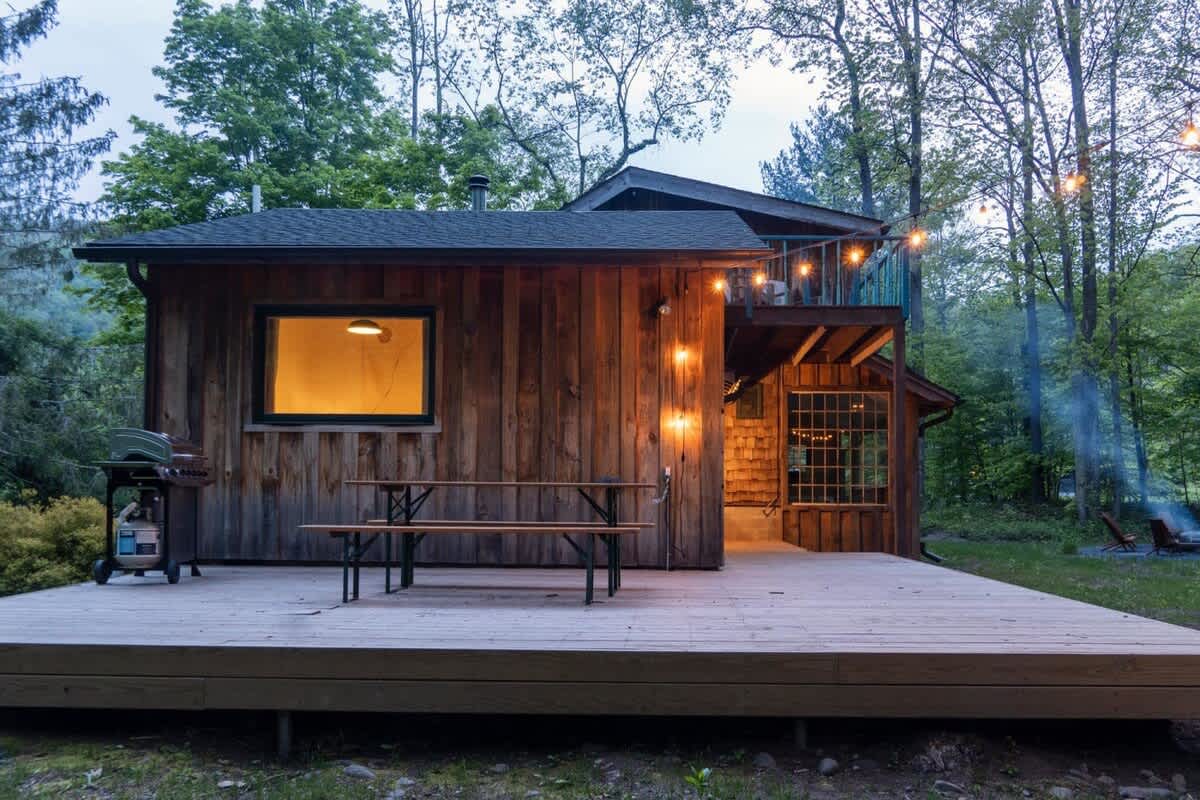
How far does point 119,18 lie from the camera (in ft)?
213

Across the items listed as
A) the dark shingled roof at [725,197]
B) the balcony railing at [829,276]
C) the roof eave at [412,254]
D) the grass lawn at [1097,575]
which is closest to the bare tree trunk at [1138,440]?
the grass lawn at [1097,575]

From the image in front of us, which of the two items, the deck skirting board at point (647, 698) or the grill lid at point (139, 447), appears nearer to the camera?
the deck skirting board at point (647, 698)

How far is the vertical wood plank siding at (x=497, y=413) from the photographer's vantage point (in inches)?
247

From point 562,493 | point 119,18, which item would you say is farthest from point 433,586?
point 119,18

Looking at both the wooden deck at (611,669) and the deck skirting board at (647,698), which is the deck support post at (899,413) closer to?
the wooden deck at (611,669)

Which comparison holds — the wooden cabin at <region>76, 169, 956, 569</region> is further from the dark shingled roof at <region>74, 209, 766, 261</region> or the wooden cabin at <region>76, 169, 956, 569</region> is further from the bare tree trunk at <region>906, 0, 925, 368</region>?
the bare tree trunk at <region>906, 0, 925, 368</region>

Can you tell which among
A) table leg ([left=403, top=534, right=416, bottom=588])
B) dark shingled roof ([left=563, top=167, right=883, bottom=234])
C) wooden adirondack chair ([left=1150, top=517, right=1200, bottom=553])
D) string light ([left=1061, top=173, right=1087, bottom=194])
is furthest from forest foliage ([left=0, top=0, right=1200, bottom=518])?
table leg ([left=403, top=534, right=416, bottom=588])

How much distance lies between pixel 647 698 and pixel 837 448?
7837 millimetres

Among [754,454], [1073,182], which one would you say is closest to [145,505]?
[754,454]

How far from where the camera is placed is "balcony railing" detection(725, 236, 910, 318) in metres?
8.53

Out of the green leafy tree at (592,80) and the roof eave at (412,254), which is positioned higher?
Answer: the green leafy tree at (592,80)

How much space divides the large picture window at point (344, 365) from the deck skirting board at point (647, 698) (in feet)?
10.9

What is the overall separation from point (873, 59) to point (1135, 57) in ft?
16.8

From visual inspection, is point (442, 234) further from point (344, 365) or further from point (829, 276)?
point (829, 276)
